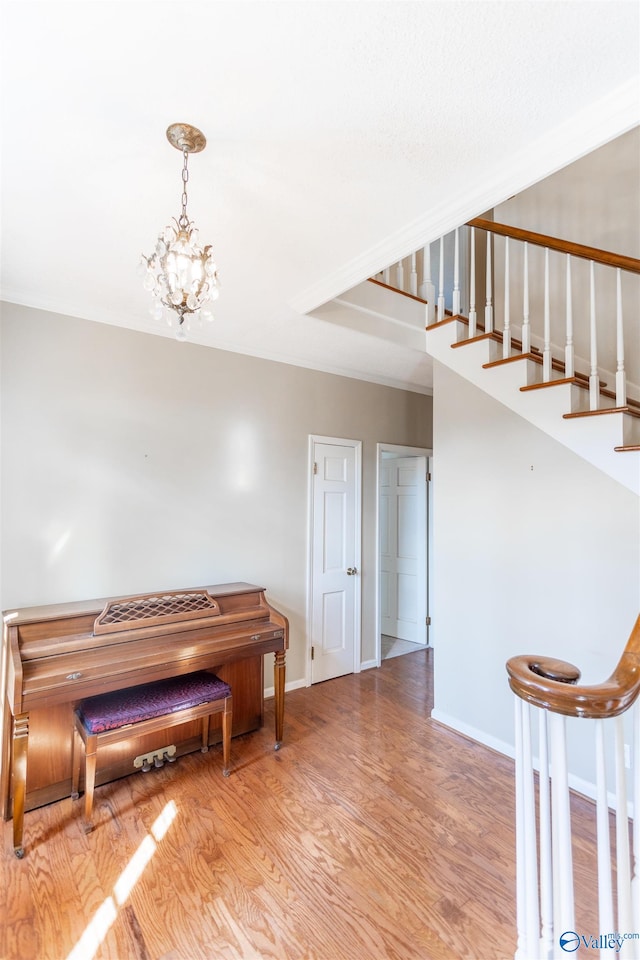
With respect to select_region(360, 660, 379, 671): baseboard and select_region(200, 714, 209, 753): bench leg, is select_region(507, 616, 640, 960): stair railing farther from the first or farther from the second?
select_region(360, 660, 379, 671): baseboard

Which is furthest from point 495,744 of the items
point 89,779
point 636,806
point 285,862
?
point 89,779

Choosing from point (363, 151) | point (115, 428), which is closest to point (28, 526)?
point (115, 428)

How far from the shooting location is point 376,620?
434cm

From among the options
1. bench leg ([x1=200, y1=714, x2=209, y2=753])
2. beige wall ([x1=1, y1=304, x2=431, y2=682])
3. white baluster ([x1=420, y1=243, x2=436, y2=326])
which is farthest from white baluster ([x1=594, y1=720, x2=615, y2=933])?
white baluster ([x1=420, y1=243, x2=436, y2=326])

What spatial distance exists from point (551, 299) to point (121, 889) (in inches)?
157

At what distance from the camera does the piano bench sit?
2162mm

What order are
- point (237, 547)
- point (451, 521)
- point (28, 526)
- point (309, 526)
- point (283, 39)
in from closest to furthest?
point (283, 39)
point (28, 526)
point (451, 521)
point (237, 547)
point (309, 526)

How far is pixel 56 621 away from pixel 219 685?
37.8 inches

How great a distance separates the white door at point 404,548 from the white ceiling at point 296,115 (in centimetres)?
313

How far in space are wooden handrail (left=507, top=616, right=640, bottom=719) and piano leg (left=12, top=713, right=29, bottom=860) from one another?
2.12 meters

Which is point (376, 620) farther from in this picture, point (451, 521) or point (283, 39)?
point (283, 39)

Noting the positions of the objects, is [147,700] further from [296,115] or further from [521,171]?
[521,171]

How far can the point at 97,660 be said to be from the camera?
2260 millimetres

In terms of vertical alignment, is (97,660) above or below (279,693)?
above
